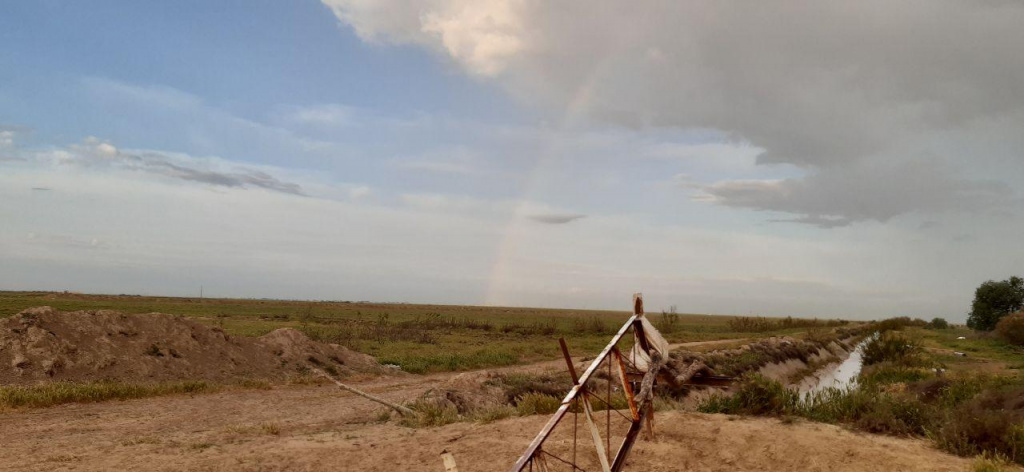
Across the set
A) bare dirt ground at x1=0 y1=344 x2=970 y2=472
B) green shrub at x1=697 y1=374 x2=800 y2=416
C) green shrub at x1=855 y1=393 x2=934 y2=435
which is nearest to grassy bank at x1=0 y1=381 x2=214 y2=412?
bare dirt ground at x1=0 y1=344 x2=970 y2=472

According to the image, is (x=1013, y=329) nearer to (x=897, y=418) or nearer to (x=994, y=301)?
(x=994, y=301)

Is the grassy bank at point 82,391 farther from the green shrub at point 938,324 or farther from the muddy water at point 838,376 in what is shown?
the green shrub at point 938,324

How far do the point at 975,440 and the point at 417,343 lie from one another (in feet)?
112

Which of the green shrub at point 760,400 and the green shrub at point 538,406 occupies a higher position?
the green shrub at point 760,400

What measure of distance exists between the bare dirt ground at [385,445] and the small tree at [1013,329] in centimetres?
4178

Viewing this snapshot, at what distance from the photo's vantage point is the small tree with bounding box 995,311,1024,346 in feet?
132

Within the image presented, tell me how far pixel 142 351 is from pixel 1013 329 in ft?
177

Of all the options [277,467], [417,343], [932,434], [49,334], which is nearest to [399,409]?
[277,467]

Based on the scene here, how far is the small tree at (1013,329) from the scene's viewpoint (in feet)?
132

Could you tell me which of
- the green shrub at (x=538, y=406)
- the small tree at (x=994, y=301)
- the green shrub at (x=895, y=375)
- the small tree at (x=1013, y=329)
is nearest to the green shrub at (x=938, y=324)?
the small tree at (x=994, y=301)

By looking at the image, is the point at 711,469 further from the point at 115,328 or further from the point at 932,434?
the point at 115,328

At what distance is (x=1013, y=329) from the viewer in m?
41.4

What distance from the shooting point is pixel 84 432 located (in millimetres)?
12820

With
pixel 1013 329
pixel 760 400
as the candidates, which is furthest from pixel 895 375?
pixel 1013 329
